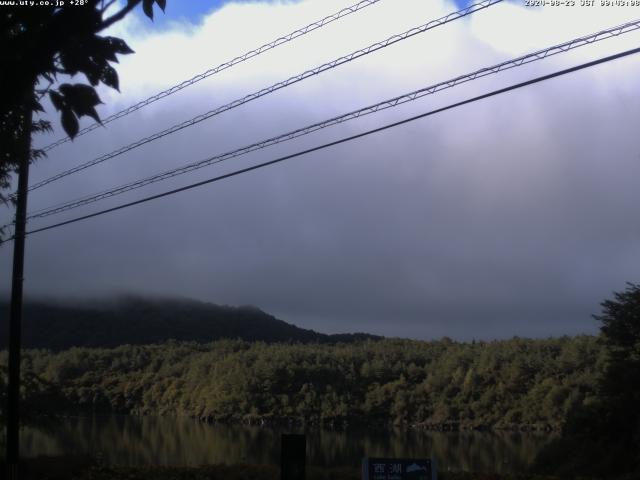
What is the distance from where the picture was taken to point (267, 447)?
4672 centimetres

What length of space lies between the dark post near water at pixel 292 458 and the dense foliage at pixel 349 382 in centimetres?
5024

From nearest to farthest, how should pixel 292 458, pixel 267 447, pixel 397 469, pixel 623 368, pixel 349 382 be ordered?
pixel 397 469
pixel 292 458
pixel 623 368
pixel 267 447
pixel 349 382

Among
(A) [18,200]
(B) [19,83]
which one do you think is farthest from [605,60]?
(A) [18,200]

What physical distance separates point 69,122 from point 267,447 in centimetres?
4381

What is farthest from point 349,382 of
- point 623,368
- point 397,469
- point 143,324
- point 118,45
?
point 118,45

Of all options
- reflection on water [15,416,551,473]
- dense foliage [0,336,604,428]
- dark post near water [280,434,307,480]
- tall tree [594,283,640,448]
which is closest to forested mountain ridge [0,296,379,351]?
dense foliage [0,336,604,428]

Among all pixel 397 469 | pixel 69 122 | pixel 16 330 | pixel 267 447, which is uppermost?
pixel 69 122

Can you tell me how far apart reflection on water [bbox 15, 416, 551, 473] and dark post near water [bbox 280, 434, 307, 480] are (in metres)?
10.5

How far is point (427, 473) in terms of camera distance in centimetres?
977

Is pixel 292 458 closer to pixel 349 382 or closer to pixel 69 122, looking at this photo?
pixel 69 122

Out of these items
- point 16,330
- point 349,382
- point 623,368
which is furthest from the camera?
point 349,382

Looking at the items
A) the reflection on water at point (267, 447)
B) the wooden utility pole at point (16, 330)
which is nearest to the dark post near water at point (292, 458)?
the wooden utility pole at point (16, 330)

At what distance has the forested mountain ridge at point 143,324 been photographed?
100938 millimetres

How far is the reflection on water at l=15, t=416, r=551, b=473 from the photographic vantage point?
33562 mm
